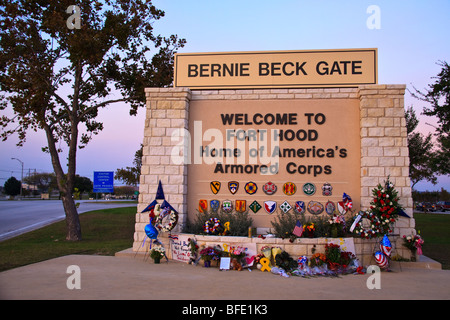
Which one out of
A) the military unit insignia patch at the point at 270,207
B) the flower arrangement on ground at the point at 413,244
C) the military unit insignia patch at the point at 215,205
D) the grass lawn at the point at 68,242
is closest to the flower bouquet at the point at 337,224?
the military unit insignia patch at the point at 270,207

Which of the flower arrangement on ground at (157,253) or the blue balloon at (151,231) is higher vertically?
the blue balloon at (151,231)

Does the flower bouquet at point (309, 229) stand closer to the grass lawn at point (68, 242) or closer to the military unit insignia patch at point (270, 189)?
the military unit insignia patch at point (270, 189)

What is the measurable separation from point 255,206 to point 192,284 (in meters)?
4.07

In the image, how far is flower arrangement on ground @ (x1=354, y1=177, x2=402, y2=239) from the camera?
32.1 feet

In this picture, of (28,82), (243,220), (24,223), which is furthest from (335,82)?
(24,223)

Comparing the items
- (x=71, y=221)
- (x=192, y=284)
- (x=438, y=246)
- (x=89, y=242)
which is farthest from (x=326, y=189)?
(x=71, y=221)

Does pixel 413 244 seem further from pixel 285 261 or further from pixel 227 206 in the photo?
pixel 227 206

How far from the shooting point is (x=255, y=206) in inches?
442

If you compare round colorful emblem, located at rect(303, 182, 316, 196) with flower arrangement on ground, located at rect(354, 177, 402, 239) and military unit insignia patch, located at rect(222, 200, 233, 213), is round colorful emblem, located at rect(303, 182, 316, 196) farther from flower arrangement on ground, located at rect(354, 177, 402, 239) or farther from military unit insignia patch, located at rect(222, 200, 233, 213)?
military unit insignia patch, located at rect(222, 200, 233, 213)

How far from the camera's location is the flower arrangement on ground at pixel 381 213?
385 inches

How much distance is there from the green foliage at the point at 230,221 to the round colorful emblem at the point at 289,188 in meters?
1.24

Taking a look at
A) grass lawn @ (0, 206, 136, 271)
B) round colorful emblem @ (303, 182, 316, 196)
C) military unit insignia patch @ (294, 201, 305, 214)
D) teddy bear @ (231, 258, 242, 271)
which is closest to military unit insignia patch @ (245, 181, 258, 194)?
military unit insignia patch @ (294, 201, 305, 214)

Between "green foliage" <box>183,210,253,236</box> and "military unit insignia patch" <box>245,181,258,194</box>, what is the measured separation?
1.97 ft
